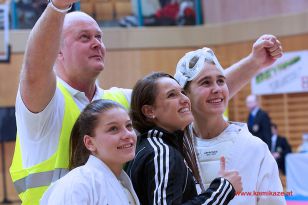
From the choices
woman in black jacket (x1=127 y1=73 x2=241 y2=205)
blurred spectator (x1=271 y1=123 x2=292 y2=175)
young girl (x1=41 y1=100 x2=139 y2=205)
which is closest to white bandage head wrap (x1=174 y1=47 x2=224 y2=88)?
woman in black jacket (x1=127 y1=73 x2=241 y2=205)

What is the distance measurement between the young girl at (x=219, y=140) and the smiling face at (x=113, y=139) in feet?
1.63

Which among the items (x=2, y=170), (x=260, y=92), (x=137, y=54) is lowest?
(x=2, y=170)

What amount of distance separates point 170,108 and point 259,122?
9.77m

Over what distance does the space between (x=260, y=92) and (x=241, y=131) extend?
430 inches

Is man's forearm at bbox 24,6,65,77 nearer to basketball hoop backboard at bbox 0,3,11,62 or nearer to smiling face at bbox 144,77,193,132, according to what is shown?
smiling face at bbox 144,77,193,132

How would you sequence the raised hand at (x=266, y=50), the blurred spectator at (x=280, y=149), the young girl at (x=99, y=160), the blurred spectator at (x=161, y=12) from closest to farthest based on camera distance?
the young girl at (x=99, y=160) → the raised hand at (x=266, y=50) → the blurred spectator at (x=280, y=149) → the blurred spectator at (x=161, y=12)

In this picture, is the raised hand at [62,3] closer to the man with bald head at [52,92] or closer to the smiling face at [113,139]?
the man with bald head at [52,92]

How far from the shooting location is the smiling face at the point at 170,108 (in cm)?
256

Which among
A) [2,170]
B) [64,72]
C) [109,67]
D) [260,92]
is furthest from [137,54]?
[64,72]

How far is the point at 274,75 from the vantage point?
44.2ft

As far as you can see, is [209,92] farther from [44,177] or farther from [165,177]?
[44,177]

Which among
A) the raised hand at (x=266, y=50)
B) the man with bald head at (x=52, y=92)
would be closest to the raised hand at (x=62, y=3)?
the man with bald head at (x=52, y=92)

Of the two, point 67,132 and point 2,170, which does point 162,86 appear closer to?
point 67,132

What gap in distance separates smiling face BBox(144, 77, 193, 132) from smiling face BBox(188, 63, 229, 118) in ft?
0.82
